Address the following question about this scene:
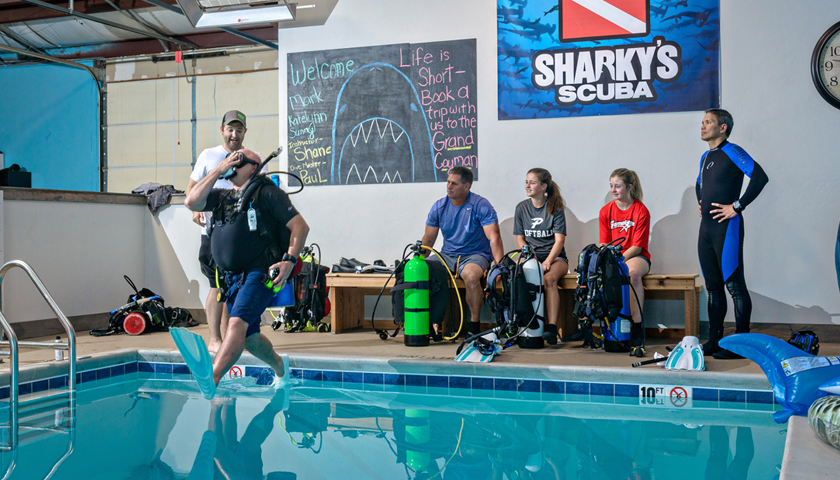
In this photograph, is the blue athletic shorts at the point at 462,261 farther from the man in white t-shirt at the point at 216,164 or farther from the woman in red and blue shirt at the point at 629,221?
the man in white t-shirt at the point at 216,164

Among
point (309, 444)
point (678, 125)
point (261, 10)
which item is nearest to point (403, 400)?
point (309, 444)

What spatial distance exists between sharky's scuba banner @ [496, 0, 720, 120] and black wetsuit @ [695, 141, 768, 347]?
1.33 m

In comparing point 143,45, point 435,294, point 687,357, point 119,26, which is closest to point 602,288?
point 687,357

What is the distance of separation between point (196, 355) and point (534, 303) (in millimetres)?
2638

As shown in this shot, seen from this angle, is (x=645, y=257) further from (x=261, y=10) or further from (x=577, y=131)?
(x=261, y=10)

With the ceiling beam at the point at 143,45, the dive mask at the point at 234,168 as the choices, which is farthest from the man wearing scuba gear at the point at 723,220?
the ceiling beam at the point at 143,45

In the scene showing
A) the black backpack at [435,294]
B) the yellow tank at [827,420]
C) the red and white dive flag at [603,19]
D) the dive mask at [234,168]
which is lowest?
the yellow tank at [827,420]

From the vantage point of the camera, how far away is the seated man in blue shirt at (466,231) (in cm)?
522

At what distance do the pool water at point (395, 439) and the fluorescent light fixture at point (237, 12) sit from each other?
12.4 ft

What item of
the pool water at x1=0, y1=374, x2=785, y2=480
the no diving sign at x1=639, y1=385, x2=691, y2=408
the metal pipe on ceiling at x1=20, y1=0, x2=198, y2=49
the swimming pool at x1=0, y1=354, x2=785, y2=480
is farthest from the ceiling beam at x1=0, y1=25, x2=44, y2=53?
the no diving sign at x1=639, y1=385, x2=691, y2=408

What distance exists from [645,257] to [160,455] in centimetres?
381

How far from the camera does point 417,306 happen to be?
16.3ft

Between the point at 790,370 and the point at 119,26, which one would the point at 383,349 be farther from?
the point at 119,26

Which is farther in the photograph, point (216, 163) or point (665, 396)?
point (216, 163)
